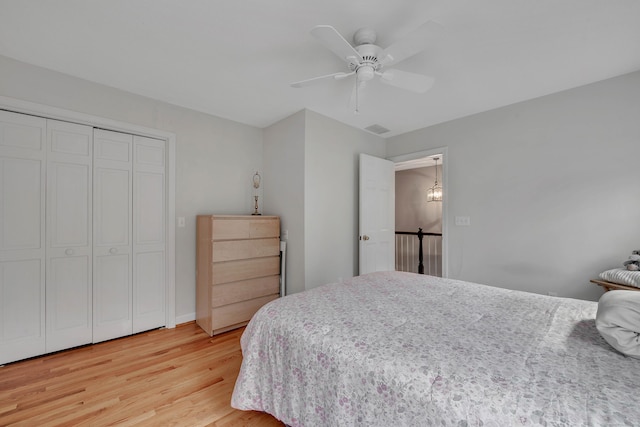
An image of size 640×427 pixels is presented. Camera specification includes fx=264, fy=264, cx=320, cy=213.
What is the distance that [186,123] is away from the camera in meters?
2.92

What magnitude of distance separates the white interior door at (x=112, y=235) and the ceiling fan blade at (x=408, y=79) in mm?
2488

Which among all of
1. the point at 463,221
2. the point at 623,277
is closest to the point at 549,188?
the point at 463,221

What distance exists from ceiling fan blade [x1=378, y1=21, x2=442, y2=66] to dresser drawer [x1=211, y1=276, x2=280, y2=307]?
2409 millimetres

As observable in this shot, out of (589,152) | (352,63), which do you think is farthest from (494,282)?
(352,63)

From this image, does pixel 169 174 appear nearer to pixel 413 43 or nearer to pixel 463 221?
pixel 413 43

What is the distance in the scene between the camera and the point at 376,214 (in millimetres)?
3639

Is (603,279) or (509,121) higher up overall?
(509,121)

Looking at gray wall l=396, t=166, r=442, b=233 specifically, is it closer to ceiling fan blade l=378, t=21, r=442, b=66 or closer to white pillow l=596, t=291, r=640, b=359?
ceiling fan blade l=378, t=21, r=442, b=66

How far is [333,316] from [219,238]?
5.64 feet

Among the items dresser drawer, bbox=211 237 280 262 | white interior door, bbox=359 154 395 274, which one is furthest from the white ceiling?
dresser drawer, bbox=211 237 280 262

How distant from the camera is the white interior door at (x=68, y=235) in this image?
2.23m

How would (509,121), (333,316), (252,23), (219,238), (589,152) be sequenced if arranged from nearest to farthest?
(333,316) → (252,23) → (589,152) → (219,238) → (509,121)

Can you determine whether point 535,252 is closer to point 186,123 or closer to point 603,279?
point 603,279

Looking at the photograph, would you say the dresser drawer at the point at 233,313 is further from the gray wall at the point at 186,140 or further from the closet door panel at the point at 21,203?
the closet door panel at the point at 21,203
